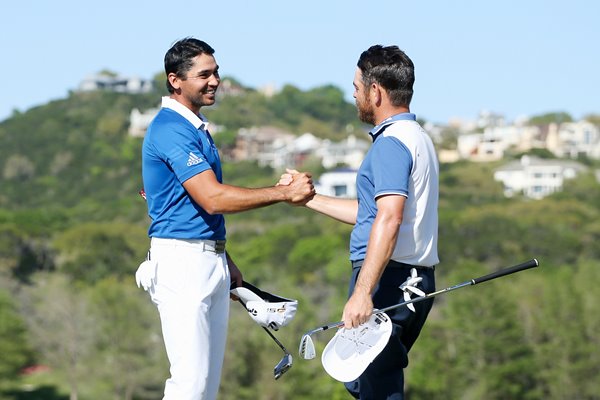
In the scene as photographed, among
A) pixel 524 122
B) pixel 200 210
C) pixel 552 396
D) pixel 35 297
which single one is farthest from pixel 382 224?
pixel 524 122

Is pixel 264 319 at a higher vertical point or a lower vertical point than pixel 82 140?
higher

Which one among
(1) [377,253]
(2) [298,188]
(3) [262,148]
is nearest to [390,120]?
(2) [298,188]

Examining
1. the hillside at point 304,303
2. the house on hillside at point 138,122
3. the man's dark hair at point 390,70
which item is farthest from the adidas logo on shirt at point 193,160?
the house on hillside at point 138,122

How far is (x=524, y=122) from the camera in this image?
195m

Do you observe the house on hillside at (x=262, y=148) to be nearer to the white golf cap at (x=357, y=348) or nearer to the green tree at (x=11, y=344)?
the green tree at (x=11, y=344)

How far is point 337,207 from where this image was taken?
6770 millimetres

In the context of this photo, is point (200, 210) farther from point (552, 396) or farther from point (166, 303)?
point (552, 396)

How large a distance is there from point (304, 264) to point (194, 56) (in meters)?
83.9

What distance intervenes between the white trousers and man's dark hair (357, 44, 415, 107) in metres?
Result: 1.08

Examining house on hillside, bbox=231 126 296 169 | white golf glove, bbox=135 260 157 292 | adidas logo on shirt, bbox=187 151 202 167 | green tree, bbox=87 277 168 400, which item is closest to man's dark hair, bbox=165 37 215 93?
adidas logo on shirt, bbox=187 151 202 167

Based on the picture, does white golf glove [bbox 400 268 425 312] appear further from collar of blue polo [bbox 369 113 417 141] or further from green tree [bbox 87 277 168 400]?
green tree [bbox 87 277 168 400]

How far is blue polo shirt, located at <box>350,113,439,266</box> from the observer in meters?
5.90

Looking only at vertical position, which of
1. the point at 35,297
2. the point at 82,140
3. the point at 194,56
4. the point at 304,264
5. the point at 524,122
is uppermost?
the point at 194,56

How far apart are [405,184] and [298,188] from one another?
0.60 m
